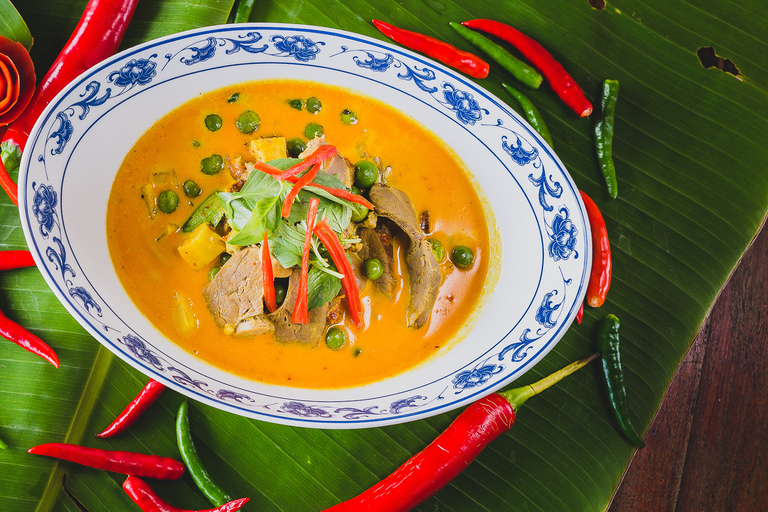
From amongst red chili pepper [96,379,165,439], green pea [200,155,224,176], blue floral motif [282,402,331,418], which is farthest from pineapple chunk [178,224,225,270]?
blue floral motif [282,402,331,418]

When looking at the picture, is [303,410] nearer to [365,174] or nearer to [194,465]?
[194,465]

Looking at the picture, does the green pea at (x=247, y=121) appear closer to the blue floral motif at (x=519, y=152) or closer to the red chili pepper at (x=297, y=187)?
the red chili pepper at (x=297, y=187)

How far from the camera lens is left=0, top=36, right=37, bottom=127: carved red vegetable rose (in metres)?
3.68

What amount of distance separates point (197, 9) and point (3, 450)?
3.66 m

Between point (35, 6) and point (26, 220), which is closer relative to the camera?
point (26, 220)

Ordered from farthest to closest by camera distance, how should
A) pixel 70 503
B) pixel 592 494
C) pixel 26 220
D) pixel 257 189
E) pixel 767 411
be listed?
pixel 767 411 → pixel 592 494 → pixel 70 503 → pixel 257 189 → pixel 26 220

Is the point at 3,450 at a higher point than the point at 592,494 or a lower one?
lower

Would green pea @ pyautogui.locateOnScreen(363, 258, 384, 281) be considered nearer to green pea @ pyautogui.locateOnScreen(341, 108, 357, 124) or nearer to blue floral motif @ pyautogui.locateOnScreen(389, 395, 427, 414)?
blue floral motif @ pyautogui.locateOnScreen(389, 395, 427, 414)

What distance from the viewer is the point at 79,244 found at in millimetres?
3580

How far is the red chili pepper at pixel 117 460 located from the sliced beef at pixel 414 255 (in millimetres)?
2123

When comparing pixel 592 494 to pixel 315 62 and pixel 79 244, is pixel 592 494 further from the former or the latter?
pixel 79 244

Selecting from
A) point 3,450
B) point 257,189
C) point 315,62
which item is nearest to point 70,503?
point 3,450

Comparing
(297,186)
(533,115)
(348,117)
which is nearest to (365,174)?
(348,117)

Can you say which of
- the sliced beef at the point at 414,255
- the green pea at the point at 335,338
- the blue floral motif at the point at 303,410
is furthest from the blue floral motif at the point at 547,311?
the blue floral motif at the point at 303,410
